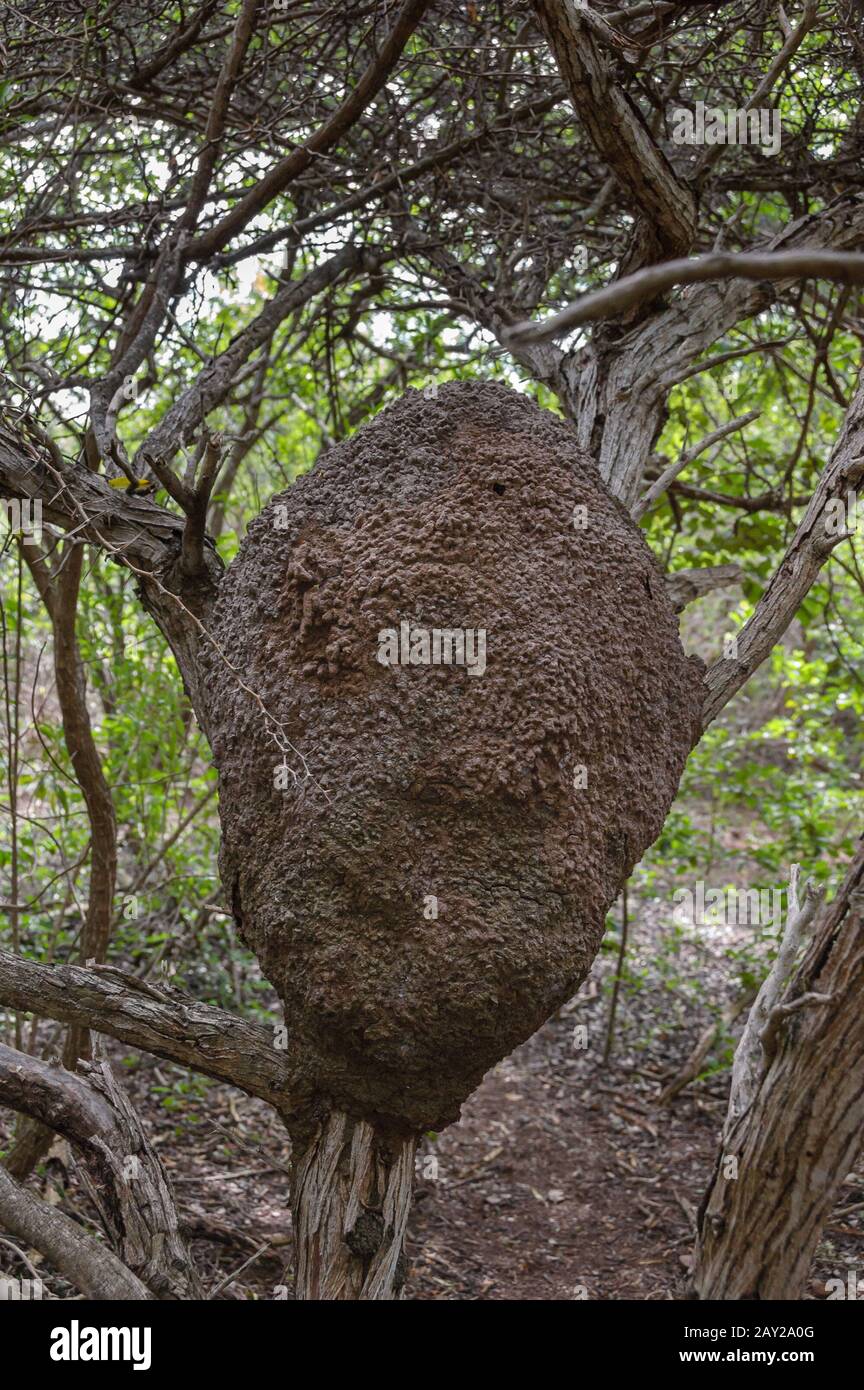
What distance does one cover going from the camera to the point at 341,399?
5758 mm

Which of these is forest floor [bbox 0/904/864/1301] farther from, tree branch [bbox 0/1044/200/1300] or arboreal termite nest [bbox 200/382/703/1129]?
arboreal termite nest [bbox 200/382/703/1129]

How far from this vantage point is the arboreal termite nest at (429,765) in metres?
2.15

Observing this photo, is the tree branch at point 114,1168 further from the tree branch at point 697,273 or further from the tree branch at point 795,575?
→ the tree branch at point 697,273

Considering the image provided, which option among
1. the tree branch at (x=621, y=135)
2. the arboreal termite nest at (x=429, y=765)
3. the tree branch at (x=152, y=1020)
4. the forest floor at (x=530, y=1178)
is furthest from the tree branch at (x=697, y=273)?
the forest floor at (x=530, y=1178)

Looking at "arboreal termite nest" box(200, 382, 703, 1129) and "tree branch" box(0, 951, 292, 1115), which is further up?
"arboreal termite nest" box(200, 382, 703, 1129)

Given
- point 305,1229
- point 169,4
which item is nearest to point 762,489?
point 169,4

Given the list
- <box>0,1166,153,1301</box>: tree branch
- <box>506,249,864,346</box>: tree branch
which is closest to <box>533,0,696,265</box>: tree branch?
<box>506,249,864,346</box>: tree branch

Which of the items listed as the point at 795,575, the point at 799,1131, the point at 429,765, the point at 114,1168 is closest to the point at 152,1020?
the point at 114,1168

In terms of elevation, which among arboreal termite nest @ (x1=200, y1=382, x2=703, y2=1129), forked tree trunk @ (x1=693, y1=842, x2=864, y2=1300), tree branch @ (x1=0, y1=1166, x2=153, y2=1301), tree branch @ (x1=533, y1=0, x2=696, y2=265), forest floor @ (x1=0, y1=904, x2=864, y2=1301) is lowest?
forest floor @ (x1=0, y1=904, x2=864, y2=1301)

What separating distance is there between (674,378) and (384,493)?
125 centimetres

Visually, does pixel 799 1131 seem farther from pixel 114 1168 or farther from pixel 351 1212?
pixel 114 1168

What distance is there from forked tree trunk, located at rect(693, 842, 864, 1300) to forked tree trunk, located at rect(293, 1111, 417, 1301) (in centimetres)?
61

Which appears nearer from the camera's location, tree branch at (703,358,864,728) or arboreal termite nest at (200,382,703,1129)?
arboreal termite nest at (200,382,703,1129)

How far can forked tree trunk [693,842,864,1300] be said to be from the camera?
1.98 metres
